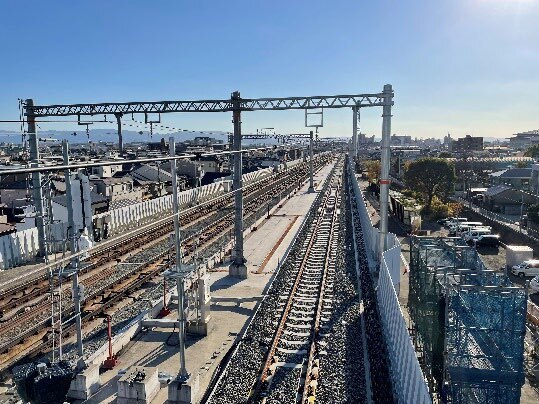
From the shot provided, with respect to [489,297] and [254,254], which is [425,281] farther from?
[254,254]

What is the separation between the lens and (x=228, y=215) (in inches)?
907

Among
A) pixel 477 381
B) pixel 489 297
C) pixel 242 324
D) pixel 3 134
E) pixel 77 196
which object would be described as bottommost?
pixel 242 324

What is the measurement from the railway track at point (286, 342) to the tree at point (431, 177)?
14.1 meters

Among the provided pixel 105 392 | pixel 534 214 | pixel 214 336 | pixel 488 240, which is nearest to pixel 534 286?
pixel 488 240

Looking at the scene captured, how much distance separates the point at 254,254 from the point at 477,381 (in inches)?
392

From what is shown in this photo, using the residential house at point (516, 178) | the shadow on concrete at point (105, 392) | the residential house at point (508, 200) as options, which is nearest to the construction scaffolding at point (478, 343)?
the shadow on concrete at point (105, 392)

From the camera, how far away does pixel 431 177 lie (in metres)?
26.1

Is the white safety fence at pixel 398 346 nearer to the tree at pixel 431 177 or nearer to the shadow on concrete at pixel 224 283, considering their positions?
the shadow on concrete at pixel 224 283

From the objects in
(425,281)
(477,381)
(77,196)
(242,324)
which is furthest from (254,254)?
(477,381)

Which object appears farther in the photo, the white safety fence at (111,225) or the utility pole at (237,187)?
the white safety fence at (111,225)

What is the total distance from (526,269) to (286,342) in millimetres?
9761

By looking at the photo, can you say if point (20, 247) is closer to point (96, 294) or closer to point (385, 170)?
point (96, 294)

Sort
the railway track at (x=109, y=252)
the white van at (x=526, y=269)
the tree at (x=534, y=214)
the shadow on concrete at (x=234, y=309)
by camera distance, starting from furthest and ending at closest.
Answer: the tree at (x=534, y=214) < the white van at (x=526, y=269) < the railway track at (x=109, y=252) < the shadow on concrete at (x=234, y=309)

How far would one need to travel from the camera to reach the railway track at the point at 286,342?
6730 mm
